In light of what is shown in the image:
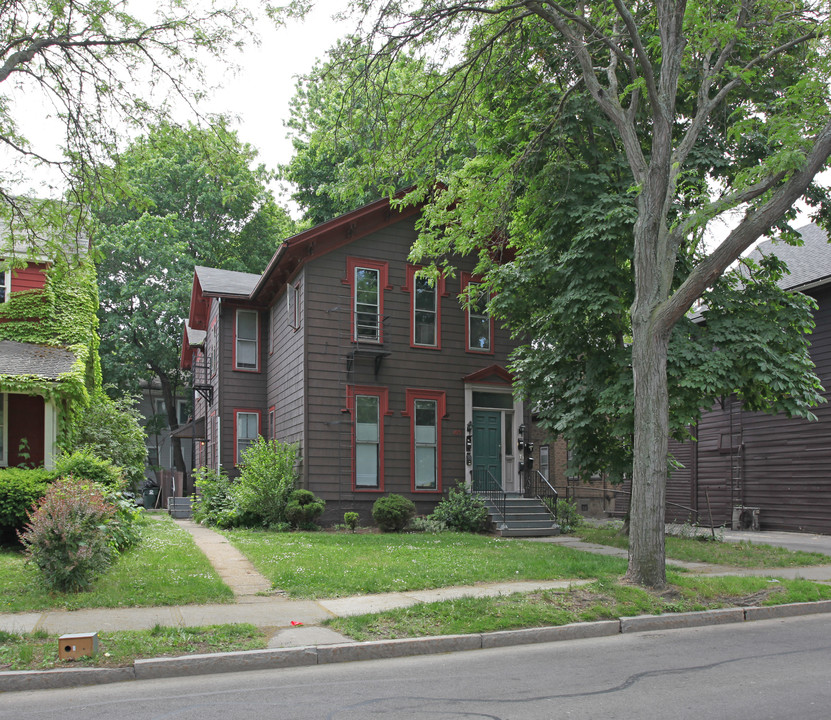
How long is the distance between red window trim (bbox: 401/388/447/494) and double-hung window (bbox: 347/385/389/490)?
0.65 metres

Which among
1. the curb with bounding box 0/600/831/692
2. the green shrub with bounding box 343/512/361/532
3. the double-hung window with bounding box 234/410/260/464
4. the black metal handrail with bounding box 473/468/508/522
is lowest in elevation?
the green shrub with bounding box 343/512/361/532

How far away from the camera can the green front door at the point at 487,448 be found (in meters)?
20.0

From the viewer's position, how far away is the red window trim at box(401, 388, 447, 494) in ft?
63.5

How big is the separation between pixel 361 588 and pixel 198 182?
1232 inches

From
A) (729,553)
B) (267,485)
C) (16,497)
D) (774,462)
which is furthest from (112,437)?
(774,462)

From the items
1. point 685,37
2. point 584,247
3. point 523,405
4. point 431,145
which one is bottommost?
point 523,405

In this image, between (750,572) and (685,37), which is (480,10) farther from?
(750,572)

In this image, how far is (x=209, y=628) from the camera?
289 inches

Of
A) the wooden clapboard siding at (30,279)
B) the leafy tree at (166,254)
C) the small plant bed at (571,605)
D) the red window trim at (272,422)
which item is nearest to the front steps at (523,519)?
the small plant bed at (571,605)

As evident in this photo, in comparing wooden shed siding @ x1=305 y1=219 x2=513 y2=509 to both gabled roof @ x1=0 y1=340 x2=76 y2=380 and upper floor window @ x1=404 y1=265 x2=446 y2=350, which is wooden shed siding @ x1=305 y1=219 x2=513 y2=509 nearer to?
upper floor window @ x1=404 y1=265 x2=446 y2=350

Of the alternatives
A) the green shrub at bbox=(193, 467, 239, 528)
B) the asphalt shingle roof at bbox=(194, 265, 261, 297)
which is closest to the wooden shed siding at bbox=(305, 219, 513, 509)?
the green shrub at bbox=(193, 467, 239, 528)

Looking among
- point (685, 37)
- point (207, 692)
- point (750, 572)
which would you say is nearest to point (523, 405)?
point (750, 572)

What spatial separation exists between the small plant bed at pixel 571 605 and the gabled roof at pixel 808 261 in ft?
32.2

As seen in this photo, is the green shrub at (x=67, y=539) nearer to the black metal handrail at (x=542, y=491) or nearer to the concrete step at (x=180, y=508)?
the black metal handrail at (x=542, y=491)
